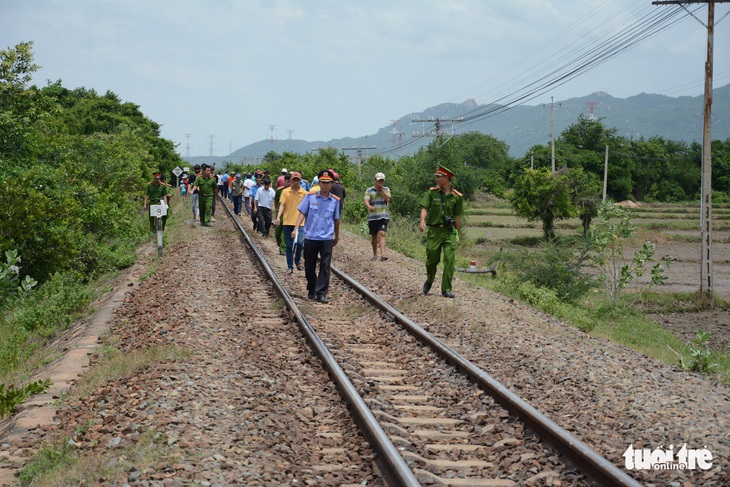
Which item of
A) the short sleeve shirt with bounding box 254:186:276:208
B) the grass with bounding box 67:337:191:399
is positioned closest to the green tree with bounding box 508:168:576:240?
the short sleeve shirt with bounding box 254:186:276:208

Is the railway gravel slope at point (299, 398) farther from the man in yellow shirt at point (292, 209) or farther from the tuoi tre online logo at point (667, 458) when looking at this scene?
the man in yellow shirt at point (292, 209)

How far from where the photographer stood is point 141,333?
10.1 metres

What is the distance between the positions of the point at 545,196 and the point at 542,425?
129 ft

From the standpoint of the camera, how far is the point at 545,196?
145 feet

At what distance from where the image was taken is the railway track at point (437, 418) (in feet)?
17.7

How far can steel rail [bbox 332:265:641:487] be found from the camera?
200 inches

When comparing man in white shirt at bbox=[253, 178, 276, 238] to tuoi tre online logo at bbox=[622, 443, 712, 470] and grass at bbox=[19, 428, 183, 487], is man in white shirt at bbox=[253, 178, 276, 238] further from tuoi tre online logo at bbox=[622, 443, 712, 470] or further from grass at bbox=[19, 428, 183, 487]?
tuoi tre online logo at bbox=[622, 443, 712, 470]

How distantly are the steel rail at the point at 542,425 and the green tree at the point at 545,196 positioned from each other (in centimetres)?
3576

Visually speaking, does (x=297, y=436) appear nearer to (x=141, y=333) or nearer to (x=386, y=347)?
(x=386, y=347)

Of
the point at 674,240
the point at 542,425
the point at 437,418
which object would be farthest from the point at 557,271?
the point at 674,240

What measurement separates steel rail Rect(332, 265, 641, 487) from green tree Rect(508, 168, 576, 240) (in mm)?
35760

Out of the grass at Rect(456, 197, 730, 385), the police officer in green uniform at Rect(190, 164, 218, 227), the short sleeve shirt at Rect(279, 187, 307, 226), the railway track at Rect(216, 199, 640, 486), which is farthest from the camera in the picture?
the police officer in green uniform at Rect(190, 164, 218, 227)

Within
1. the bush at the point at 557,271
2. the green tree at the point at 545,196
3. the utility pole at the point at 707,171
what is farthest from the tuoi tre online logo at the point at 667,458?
the green tree at the point at 545,196

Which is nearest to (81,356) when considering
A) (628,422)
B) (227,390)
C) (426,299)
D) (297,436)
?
(227,390)
